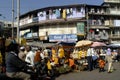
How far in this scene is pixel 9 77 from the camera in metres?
8.60

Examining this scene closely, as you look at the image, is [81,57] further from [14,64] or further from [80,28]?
[80,28]

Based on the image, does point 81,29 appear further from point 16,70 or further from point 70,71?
point 16,70

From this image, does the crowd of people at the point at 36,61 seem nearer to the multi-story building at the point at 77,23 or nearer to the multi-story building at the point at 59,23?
the multi-story building at the point at 59,23

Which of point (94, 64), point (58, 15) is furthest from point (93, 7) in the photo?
point (94, 64)

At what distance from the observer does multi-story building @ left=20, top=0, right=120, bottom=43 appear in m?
54.7

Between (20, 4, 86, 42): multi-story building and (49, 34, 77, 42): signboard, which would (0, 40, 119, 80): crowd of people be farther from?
(20, 4, 86, 42): multi-story building

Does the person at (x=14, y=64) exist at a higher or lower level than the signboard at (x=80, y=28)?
lower

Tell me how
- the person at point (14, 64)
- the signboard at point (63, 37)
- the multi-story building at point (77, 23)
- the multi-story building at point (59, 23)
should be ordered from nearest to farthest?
the person at point (14, 64)
the signboard at point (63, 37)
the multi-story building at point (59, 23)
the multi-story building at point (77, 23)

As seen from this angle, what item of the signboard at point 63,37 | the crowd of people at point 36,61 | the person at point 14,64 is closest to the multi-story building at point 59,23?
the signboard at point 63,37

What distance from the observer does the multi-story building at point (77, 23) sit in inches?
2153

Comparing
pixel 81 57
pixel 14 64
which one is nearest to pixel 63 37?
pixel 81 57

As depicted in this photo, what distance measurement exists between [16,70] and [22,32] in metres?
59.1

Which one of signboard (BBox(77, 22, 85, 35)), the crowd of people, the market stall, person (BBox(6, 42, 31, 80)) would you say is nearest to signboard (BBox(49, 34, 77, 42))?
signboard (BBox(77, 22, 85, 35))

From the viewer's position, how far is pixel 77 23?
179ft
